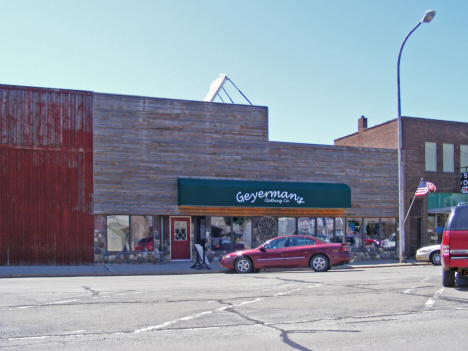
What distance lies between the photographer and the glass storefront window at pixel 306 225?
2484 cm

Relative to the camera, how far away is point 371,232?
2628 centimetres

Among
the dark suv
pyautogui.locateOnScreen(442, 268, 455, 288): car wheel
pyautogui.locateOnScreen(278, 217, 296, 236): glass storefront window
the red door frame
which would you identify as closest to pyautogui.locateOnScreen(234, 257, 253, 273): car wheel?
the red door frame

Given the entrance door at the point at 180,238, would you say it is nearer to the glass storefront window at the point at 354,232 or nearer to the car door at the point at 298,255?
the car door at the point at 298,255

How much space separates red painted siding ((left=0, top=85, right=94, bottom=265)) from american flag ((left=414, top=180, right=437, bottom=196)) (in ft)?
51.0

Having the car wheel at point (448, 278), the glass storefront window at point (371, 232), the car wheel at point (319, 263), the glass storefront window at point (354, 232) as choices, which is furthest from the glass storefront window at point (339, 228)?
the car wheel at point (448, 278)

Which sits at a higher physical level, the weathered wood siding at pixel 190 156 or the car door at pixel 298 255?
the weathered wood siding at pixel 190 156

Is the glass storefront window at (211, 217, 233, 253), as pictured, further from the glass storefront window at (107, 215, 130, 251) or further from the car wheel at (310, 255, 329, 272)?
the car wheel at (310, 255, 329, 272)

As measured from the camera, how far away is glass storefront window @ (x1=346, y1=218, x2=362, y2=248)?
25755mm

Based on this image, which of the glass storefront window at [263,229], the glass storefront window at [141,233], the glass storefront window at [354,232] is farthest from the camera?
the glass storefront window at [354,232]

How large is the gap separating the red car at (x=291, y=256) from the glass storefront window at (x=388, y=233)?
8.95 meters

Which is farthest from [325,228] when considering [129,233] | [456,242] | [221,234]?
[456,242]

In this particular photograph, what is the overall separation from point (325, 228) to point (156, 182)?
876cm

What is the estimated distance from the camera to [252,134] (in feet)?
79.2

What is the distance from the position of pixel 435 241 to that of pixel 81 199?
18.6 meters
